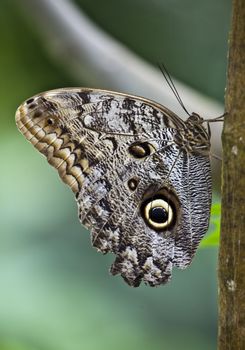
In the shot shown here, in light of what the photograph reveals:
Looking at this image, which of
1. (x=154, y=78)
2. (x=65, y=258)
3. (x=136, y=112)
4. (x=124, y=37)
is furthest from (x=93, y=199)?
(x=124, y=37)

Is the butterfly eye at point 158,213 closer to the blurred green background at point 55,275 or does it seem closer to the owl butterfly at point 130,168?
the owl butterfly at point 130,168

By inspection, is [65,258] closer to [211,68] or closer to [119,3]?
[211,68]

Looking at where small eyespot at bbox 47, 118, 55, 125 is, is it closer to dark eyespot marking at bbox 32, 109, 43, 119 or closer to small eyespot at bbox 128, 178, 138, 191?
dark eyespot marking at bbox 32, 109, 43, 119

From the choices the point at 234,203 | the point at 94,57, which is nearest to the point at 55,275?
the point at 94,57

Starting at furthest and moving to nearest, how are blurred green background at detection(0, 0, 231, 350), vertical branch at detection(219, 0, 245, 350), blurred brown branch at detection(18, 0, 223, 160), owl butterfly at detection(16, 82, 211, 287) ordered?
blurred green background at detection(0, 0, 231, 350) → blurred brown branch at detection(18, 0, 223, 160) → owl butterfly at detection(16, 82, 211, 287) → vertical branch at detection(219, 0, 245, 350)

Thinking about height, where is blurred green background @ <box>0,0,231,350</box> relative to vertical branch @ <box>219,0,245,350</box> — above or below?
above

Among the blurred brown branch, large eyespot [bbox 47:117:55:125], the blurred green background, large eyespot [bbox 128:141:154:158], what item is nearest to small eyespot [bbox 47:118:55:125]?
large eyespot [bbox 47:117:55:125]

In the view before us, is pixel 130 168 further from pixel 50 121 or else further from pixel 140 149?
pixel 50 121
